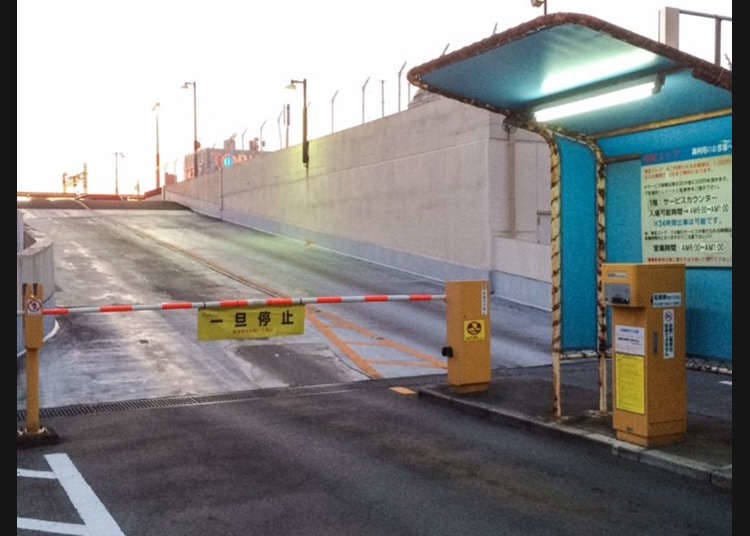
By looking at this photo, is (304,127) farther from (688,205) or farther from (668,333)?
(668,333)

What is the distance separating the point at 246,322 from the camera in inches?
348

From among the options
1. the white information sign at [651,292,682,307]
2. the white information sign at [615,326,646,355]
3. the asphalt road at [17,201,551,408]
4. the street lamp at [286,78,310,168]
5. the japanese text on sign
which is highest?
the street lamp at [286,78,310,168]

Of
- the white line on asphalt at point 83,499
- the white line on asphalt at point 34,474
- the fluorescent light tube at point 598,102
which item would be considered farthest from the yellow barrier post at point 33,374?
the fluorescent light tube at point 598,102

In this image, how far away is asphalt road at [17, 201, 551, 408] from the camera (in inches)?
404

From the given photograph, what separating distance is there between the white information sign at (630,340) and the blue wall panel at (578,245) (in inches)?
57.9

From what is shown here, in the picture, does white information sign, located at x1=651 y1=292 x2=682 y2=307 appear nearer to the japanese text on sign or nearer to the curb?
the japanese text on sign

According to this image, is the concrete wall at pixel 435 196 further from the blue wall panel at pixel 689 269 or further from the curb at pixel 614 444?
the curb at pixel 614 444

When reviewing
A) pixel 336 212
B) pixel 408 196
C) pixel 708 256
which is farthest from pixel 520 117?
pixel 336 212

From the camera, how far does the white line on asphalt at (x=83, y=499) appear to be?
5046 mm

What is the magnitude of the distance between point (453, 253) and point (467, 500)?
14208mm

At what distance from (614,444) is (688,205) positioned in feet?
8.59

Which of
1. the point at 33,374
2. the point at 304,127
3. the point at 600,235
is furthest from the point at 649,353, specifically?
the point at 304,127

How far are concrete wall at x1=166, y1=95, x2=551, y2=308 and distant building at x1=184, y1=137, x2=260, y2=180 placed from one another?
6.15 m

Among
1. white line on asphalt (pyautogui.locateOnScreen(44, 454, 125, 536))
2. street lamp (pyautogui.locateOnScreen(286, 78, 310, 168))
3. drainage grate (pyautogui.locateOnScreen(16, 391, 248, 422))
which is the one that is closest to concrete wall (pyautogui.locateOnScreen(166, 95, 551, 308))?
street lamp (pyautogui.locateOnScreen(286, 78, 310, 168))
